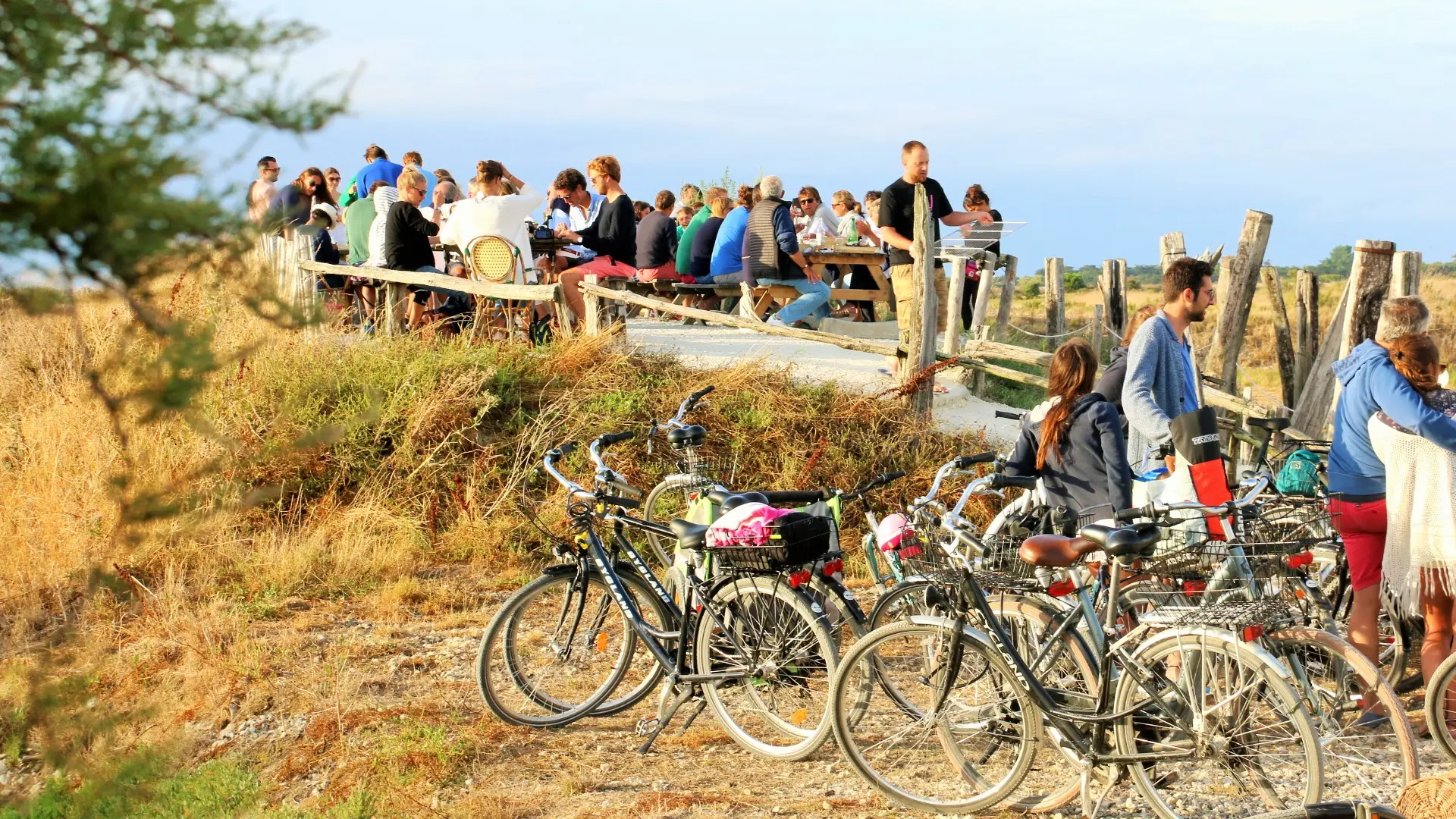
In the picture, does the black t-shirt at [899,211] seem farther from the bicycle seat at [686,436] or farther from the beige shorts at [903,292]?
the bicycle seat at [686,436]

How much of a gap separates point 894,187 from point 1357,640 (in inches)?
228

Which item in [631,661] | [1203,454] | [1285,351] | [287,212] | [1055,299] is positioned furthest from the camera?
[1055,299]

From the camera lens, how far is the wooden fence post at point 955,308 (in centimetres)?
1030

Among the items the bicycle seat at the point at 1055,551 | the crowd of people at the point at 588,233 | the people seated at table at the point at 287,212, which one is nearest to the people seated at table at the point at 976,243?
the crowd of people at the point at 588,233

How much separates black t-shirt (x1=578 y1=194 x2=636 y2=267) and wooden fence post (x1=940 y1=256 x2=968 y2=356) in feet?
9.37

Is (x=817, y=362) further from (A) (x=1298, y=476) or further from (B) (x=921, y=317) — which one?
(A) (x=1298, y=476)

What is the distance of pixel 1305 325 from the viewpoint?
10.5 meters

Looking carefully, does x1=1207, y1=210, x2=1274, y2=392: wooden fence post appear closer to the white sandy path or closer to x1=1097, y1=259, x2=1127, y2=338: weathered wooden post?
the white sandy path

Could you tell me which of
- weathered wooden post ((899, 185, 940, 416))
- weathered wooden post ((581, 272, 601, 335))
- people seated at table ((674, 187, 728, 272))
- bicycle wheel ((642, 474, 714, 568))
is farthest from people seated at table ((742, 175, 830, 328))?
bicycle wheel ((642, 474, 714, 568))

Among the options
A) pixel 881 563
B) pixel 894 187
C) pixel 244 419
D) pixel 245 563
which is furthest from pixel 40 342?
pixel 881 563

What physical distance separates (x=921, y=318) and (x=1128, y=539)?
5509 mm

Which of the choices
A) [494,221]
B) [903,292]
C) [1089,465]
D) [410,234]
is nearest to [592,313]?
[494,221]

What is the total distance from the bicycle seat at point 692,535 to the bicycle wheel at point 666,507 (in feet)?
1.87

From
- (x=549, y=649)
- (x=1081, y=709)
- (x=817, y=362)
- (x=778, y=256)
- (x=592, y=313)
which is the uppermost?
(x=778, y=256)
